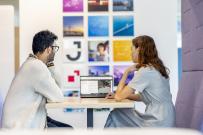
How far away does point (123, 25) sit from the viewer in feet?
17.2

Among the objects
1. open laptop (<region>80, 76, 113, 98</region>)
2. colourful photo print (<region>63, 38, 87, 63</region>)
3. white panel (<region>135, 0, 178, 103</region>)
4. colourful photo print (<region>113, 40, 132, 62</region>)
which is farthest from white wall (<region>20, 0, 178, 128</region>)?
open laptop (<region>80, 76, 113, 98</region>)

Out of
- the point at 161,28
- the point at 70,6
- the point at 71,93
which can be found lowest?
the point at 71,93

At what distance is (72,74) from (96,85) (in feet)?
5.23

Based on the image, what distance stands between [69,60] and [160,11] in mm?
1442

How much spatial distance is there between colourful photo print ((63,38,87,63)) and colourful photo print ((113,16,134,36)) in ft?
1.63

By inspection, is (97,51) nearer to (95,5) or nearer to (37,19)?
(95,5)

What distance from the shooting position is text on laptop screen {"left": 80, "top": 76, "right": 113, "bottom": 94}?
3.60m

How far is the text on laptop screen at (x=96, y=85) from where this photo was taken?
142 inches

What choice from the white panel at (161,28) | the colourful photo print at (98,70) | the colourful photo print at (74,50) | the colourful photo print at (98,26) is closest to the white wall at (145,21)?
the white panel at (161,28)

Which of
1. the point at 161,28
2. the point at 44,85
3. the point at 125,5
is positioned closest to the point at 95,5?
the point at 125,5

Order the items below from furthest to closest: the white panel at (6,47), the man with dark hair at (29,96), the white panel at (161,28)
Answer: the white panel at (161,28), the white panel at (6,47), the man with dark hair at (29,96)

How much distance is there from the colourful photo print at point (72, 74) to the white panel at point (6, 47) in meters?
0.74

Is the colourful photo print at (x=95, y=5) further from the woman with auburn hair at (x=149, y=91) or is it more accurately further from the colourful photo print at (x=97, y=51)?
the woman with auburn hair at (x=149, y=91)

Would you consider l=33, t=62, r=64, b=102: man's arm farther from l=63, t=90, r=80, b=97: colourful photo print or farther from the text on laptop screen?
l=63, t=90, r=80, b=97: colourful photo print
